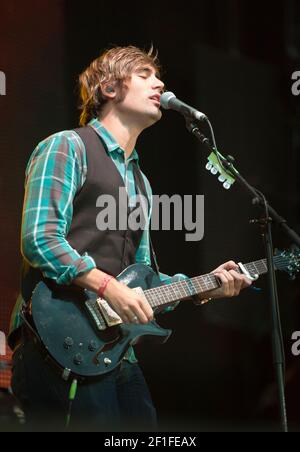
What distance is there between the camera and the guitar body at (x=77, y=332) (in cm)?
273

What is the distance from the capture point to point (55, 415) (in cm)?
275

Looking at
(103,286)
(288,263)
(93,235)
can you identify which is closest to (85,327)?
(103,286)

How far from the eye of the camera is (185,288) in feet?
10.2

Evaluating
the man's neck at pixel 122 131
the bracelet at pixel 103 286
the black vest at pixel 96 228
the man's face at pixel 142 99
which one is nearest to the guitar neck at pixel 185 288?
the black vest at pixel 96 228

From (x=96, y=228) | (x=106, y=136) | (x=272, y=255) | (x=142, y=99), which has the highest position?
(x=142, y=99)

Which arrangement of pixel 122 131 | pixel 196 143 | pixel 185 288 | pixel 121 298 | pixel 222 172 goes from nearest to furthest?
pixel 121 298 < pixel 222 172 < pixel 185 288 < pixel 122 131 < pixel 196 143

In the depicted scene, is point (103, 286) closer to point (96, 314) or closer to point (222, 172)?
point (96, 314)

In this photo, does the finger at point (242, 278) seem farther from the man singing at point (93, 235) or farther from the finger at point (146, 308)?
the finger at point (146, 308)

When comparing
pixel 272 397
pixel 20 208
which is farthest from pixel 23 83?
pixel 272 397

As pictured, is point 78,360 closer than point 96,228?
Yes

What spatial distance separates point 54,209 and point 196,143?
1290mm

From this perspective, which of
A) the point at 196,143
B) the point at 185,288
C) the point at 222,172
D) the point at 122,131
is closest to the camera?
the point at 222,172

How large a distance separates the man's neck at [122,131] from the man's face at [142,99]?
3 centimetres

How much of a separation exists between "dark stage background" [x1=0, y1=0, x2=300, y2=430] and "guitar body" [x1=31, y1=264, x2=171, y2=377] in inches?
24.1
